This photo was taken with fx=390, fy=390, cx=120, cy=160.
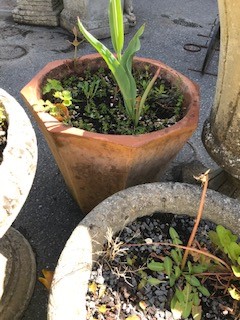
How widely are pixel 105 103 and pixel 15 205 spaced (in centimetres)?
85

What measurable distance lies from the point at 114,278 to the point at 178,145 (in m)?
0.55

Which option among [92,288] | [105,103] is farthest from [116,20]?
[92,288]

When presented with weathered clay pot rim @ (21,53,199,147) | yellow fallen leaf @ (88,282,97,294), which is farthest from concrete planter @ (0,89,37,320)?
yellow fallen leaf @ (88,282,97,294)

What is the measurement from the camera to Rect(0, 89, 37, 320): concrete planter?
2.94ft

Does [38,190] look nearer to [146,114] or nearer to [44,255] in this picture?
[44,255]

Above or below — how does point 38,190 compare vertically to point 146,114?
below

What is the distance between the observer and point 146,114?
62.5 inches

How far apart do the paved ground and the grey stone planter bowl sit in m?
0.49

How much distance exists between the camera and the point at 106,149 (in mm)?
1306

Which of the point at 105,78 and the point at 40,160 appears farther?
the point at 40,160

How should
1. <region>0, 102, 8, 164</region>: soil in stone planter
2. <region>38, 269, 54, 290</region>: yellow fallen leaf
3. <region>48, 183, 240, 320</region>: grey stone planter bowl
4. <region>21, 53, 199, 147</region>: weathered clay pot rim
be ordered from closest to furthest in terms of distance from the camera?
<region>48, 183, 240, 320</region>: grey stone planter bowl
<region>0, 102, 8, 164</region>: soil in stone planter
<region>21, 53, 199, 147</region>: weathered clay pot rim
<region>38, 269, 54, 290</region>: yellow fallen leaf

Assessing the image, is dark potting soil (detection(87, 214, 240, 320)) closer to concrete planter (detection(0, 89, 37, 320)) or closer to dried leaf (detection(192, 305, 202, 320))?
dried leaf (detection(192, 305, 202, 320))

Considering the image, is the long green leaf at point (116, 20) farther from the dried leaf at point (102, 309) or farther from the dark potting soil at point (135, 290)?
the dried leaf at point (102, 309)

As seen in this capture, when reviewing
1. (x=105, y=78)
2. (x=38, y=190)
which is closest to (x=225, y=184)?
(x=105, y=78)
